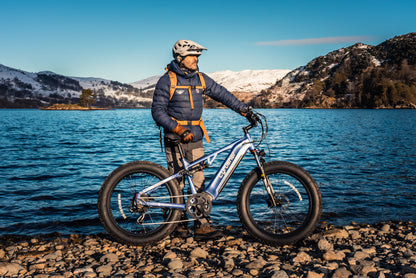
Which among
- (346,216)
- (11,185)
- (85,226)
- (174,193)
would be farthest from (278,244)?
(11,185)

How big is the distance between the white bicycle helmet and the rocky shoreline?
3.42 m

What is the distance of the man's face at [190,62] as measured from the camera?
5.82 metres

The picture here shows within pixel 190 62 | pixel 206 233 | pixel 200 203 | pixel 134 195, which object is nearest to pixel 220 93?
pixel 190 62

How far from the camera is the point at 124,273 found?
4.64 m

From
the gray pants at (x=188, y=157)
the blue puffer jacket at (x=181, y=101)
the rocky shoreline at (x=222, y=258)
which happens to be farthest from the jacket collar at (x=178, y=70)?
the rocky shoreline at (x=222, y=258)

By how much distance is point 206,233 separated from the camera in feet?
20.3

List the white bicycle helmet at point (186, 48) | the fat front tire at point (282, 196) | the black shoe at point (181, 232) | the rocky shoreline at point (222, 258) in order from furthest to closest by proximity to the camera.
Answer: the black shoe at point (181, 232), the white bicycle helmet at point (186, 48), the fat front tire at point (282, 196), the rocky shoreline at point (222, 258)

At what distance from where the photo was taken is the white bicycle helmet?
5.74m

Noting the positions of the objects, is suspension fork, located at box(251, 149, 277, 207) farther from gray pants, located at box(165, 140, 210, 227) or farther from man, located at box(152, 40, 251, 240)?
gray pants, located at box(165, 140, 210, 227)

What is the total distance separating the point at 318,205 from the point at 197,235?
2.32 m

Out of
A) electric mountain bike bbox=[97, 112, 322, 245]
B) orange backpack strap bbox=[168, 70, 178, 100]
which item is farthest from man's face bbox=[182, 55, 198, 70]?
electric mountain bike bbox=[97, 112, 322, 245]

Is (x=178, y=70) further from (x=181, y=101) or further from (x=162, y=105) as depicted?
(x=162, y=105)

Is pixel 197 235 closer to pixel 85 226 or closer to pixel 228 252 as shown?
pixel 228 252

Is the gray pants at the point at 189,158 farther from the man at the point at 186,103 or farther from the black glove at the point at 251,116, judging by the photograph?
the black glove at the point at 251,116
